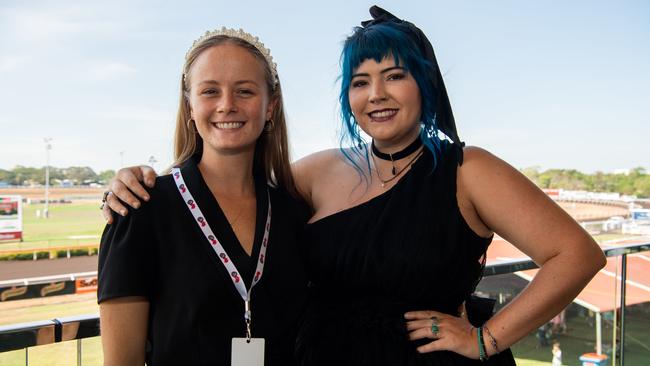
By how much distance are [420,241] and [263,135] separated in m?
0.55

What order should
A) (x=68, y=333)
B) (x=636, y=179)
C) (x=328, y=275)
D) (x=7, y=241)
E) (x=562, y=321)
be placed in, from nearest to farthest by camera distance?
(x=68, y=333) → (x=328, y=275) → (x=562, y=321) → (x=7, y=241) → (x=636, y=179)

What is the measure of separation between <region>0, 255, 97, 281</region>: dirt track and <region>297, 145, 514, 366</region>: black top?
34.1m

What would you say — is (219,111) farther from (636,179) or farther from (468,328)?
(636,179)

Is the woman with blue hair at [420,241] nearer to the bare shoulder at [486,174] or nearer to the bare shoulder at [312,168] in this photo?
the bare shoulder at [486,174]

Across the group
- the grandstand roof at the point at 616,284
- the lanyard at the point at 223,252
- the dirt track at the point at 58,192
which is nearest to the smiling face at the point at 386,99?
the lanyard at the point at 223,252

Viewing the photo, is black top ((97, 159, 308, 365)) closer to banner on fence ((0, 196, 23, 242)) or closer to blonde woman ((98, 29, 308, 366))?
blonde woman ((98, 29, 308, 366))

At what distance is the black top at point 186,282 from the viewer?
1065 millimetres

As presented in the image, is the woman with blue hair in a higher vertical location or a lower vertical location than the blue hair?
lower

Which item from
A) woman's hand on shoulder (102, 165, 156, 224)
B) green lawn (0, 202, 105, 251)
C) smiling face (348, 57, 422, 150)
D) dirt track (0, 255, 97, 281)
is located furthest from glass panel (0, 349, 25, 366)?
dirt track (0, 255, 97, 281)

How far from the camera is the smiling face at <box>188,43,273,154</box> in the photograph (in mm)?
1242

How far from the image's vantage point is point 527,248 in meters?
1.35

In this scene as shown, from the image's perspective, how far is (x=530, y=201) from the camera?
133 centimetres

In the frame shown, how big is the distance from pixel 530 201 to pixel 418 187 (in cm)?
30

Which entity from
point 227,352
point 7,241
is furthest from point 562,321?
point 7,241
